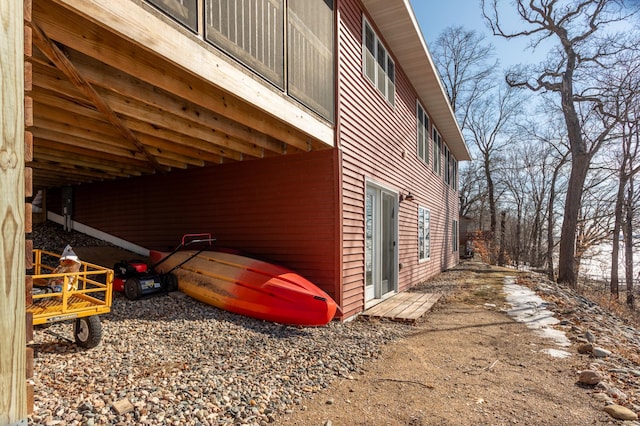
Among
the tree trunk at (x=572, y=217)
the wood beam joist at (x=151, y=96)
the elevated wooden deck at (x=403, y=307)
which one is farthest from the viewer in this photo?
the tree trunk at (x=572, y=217)

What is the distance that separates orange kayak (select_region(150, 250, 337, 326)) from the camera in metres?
4.52

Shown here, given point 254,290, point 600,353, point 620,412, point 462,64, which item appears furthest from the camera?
point 462,64

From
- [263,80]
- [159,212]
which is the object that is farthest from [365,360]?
[159,212]

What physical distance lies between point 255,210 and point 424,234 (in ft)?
21.4

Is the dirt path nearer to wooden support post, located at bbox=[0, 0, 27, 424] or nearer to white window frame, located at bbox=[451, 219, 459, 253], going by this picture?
wooden support post, located at bbox=[0, 0, 27, 424]

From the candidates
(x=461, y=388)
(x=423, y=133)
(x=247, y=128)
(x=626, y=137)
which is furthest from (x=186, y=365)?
(x=626, y=137)

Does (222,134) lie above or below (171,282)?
above

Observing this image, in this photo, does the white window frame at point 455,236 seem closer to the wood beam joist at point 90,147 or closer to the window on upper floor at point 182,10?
the wood beam joist at point 90,147

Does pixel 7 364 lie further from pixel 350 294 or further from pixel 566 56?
pixel 566 56

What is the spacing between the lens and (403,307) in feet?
21.1

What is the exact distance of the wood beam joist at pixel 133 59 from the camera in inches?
97.7

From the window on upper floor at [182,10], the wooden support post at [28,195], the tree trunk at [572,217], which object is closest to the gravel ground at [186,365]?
the wooden support post at [28,195]

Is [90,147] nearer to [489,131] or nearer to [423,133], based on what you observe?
[423,133]

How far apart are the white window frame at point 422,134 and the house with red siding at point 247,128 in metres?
0.40
